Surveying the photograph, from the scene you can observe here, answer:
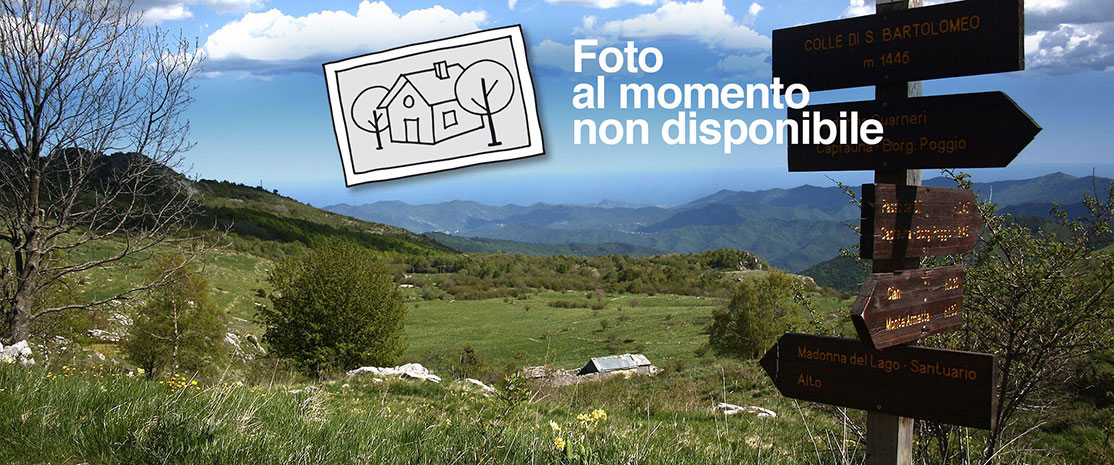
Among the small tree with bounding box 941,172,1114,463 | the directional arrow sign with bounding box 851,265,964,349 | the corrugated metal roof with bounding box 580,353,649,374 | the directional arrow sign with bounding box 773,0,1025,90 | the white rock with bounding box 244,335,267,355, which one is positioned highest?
the directional arrow sign with bounding box 773,0,1025,90

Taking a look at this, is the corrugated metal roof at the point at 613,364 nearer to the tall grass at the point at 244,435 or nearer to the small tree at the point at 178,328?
the small tree at the point at 178,328

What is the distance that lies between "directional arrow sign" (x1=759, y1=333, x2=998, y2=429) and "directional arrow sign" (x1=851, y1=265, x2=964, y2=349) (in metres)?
0.19

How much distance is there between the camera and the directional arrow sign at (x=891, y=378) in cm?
321

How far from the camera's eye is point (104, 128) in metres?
15.5

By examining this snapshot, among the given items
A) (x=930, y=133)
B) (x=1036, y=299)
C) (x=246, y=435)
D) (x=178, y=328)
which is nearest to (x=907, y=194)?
(x=930, y=133)

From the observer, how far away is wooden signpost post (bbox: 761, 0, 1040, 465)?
3.27 metres

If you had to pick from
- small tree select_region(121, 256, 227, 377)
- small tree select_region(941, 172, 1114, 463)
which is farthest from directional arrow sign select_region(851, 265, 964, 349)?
small tree select_region(121, 256, 227, 377)

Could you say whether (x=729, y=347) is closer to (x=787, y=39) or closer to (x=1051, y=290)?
(x=1051, y=290)

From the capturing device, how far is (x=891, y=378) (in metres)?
3.46

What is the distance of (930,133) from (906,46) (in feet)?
1.69

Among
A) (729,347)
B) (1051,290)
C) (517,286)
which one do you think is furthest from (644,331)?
(517,286)

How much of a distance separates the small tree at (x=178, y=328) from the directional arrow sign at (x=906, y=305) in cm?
2727

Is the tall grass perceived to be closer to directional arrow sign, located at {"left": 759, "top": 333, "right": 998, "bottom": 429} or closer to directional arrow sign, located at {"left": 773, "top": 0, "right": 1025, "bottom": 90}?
directional arrow sign, located at {"left": 759, "top": 333, "right": 998, "bottom": 429}

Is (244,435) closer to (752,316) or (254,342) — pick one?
(752,316)
